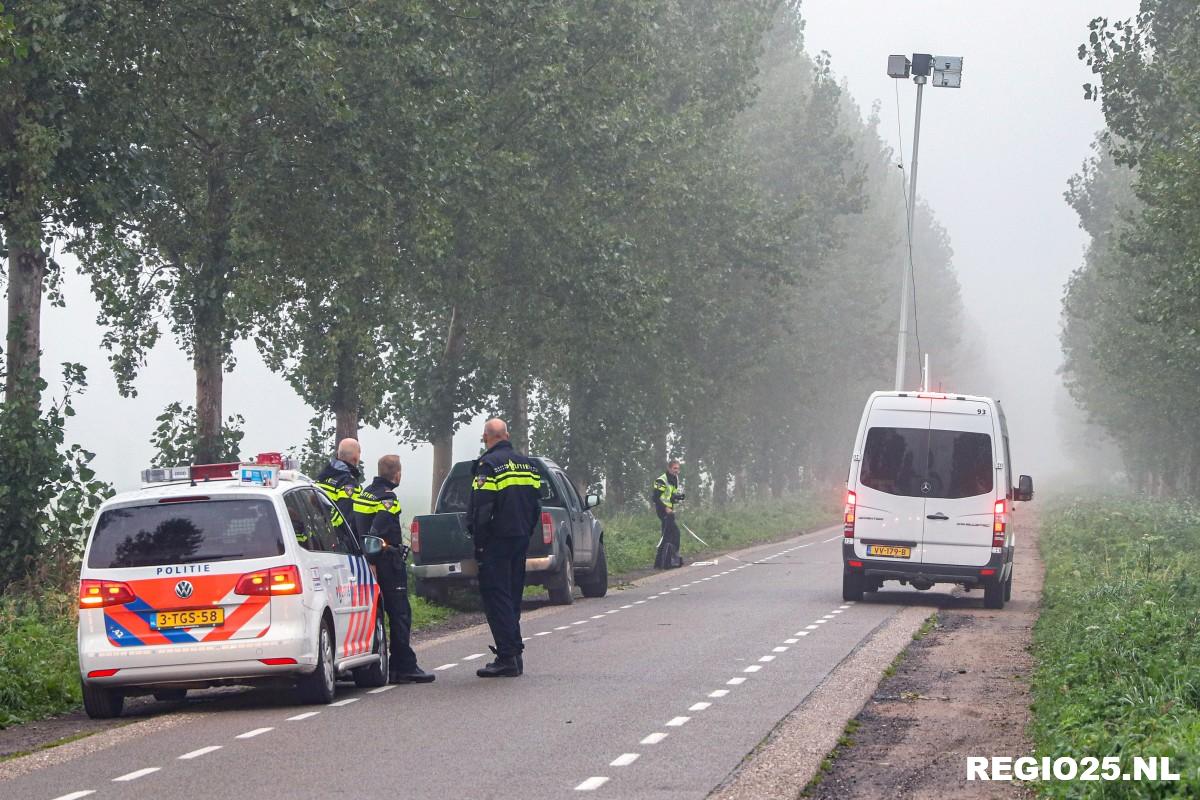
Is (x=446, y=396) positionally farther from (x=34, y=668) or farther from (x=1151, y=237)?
(x=34, y=668)

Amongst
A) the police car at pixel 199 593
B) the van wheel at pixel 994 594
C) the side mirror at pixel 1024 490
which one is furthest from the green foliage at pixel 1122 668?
the police car at pixel 199 593

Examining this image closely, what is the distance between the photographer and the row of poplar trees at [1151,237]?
2842 cm

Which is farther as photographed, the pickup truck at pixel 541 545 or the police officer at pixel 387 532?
the pickup truck at pixel 541 545

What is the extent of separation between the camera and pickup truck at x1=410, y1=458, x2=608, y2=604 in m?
22.0

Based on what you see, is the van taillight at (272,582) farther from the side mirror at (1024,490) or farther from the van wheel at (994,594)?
the side mirror at (1024,490)

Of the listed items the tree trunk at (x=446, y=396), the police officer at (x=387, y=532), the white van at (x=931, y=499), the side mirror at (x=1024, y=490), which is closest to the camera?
the police officer at (x=387, y=532)

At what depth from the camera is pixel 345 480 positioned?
1572 centimetres

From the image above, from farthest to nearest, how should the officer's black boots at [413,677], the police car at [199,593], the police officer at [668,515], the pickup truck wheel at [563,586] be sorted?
1. the police officer at [668,515]
2. the pickup truck wheel at [563,586]
3. the officer's black boots at [413,677]
4. the police car at [199,593]

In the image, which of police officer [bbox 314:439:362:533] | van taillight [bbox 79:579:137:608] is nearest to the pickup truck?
police officer [bbox 314:439:362:533]

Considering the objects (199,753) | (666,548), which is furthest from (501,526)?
(666,548)

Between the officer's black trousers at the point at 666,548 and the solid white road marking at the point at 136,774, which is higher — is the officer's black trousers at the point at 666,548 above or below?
below

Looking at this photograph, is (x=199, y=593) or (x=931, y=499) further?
(x=931, y=499)

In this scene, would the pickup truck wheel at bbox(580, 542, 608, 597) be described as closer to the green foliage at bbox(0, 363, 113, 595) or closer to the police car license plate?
the green foliage at bbox(0, 363, 113, 595)

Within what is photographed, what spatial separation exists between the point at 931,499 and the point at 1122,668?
9.98 m
